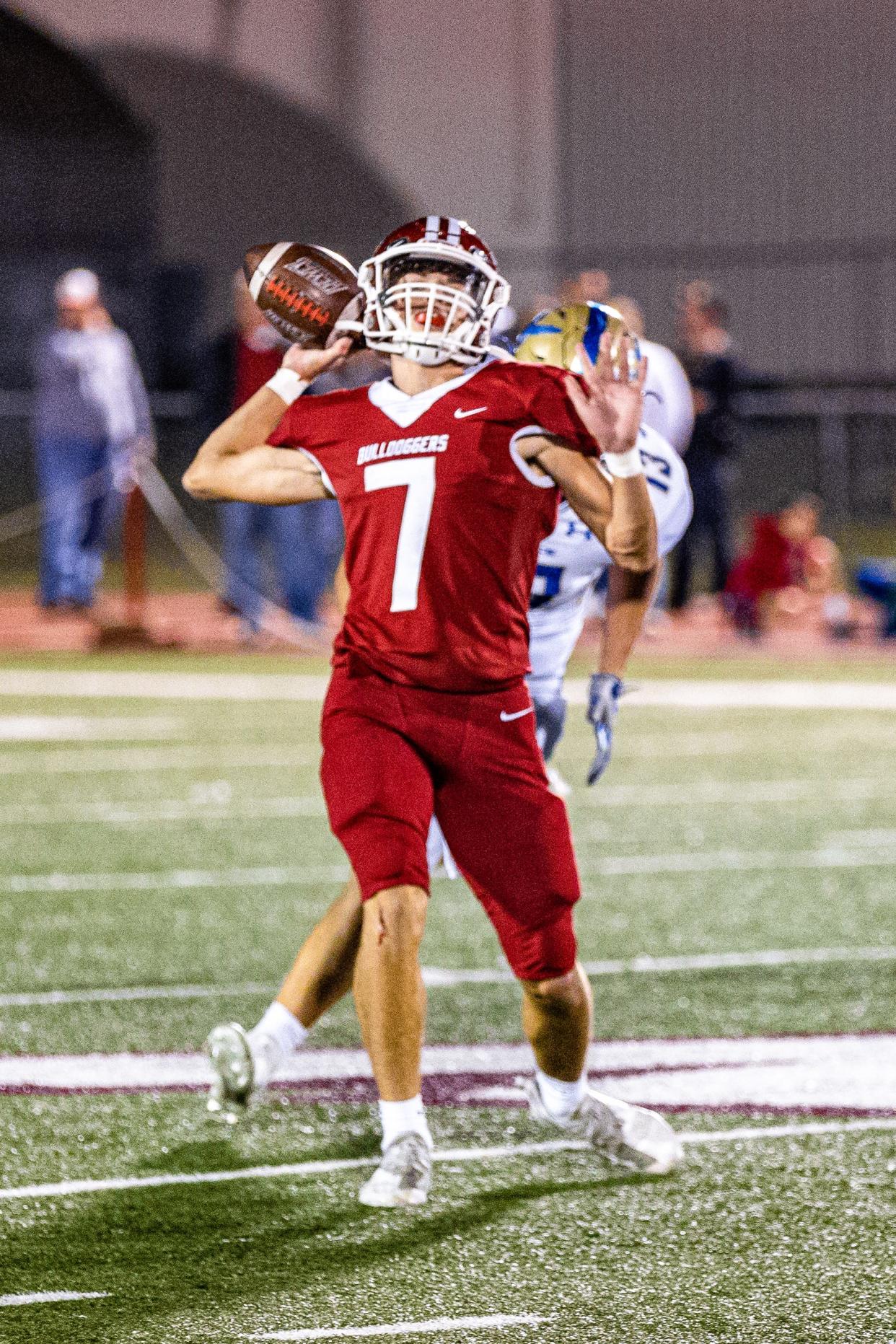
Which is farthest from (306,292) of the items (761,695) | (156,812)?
(761,695)

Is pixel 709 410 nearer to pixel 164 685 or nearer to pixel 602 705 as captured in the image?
pixel 164 685

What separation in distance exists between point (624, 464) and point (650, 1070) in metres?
1.58

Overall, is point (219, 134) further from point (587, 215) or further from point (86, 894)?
point (86, 894)

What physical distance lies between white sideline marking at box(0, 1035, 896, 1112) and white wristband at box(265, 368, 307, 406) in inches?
55.9

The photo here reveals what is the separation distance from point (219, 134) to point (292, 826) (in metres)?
22.4

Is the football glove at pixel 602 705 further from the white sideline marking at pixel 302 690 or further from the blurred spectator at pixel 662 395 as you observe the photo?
the white sideline marking at pixel 302 690

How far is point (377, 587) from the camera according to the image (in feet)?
14.3

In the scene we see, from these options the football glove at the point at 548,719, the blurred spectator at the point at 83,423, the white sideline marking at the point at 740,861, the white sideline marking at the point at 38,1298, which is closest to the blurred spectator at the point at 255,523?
the blurred spectator at the point at 83,423

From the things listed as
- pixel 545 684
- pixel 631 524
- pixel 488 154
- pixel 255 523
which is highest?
pixel 488 154

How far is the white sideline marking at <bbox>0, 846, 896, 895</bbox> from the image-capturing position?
24.4ft

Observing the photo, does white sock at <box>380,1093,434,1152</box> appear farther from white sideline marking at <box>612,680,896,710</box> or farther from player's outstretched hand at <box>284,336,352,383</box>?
white sideline marking at <box>612,680,896,710</box>

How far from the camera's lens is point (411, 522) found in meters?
4.31

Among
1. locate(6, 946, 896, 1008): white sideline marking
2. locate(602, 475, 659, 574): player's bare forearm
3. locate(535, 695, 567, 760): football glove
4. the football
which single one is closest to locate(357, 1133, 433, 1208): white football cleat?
locate(602, 475, 659, 574): player's bare forearm

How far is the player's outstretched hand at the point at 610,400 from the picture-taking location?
4191mm
